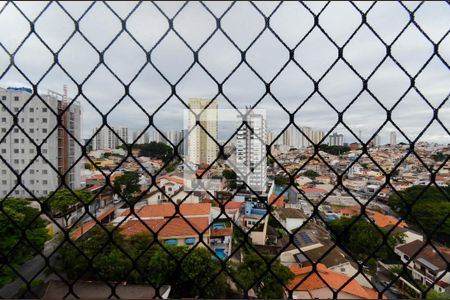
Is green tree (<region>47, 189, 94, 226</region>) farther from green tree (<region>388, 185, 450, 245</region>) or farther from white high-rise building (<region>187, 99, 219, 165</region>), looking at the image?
green tree (<region>388, 185, 450, 245</region>)

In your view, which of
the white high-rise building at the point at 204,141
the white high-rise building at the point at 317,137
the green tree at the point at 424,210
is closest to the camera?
the green tree at the point at 424,210

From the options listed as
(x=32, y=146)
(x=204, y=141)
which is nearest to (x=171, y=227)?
(x=32, y=146)

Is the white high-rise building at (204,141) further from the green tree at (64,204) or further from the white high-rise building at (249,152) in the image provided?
the green tree at (64,204)

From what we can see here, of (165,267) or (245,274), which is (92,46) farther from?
(165,267)

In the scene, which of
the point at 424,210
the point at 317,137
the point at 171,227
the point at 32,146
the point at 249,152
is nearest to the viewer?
the point at 317,137

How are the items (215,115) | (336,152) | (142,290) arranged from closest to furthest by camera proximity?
(215,115) → (336,152) → (142,290)

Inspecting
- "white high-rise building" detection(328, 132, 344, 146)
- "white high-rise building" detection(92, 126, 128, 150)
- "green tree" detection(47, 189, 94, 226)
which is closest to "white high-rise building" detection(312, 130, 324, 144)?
"white high-rise building" detection(328, 132, 344, 146)

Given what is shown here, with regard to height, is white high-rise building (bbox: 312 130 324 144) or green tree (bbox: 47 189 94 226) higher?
white high-rise building (bbox: 312 130 324 144)

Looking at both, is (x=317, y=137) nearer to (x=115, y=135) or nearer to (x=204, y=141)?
(x=204, y=141)

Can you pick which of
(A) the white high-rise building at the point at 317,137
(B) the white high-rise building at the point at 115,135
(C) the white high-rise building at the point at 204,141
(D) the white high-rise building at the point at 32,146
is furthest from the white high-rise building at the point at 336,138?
(D) the white high-rise building at the point at 32,146

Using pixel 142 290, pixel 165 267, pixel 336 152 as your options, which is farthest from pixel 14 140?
pixel 336 152

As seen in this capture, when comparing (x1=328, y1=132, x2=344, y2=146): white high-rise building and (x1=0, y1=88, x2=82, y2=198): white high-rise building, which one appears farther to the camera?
(x1=0, y1=88, x2=82, y2=198): white high-rise building
